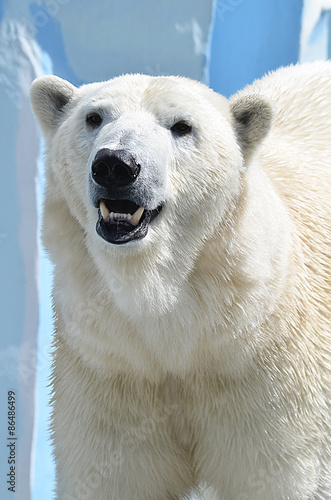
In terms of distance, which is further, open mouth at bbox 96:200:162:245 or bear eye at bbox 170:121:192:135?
bear eye at bbox 170:121:192:135

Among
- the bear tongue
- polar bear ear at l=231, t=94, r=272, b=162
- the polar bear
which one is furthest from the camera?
polar bear ear at l=231, t=94, r=272, b=162

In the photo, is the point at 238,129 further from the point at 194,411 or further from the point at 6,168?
the point at 6,168

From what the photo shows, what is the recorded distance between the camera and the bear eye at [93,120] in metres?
1.82

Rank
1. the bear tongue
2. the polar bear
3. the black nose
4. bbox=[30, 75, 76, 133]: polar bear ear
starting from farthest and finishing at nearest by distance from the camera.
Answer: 1. bbox=[30, 75, 76, 133]: polar bear ear
2. the polar bear
3. the bear tongue
4. the black nose

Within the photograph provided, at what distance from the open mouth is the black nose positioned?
8 centimetres

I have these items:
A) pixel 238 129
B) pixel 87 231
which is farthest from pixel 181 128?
pixel 87 231

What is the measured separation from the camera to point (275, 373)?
1.89 metres

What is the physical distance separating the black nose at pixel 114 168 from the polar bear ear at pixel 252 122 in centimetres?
45

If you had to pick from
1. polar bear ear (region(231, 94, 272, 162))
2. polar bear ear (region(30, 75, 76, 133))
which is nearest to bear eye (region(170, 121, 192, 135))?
polar bear ear (region(231, 94, 272, 162))

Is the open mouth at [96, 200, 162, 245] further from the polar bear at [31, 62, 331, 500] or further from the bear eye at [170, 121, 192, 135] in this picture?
the bear eye at [170, 121, 192, 135]

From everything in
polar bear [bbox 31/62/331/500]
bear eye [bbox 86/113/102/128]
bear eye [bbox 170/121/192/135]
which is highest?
bear eye [bbox 170/121/192/135]

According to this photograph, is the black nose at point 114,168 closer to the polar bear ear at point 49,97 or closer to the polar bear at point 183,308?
the polar bear at point 183,308

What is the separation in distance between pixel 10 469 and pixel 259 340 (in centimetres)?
219

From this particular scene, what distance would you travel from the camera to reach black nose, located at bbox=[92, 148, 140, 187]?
152 cm
